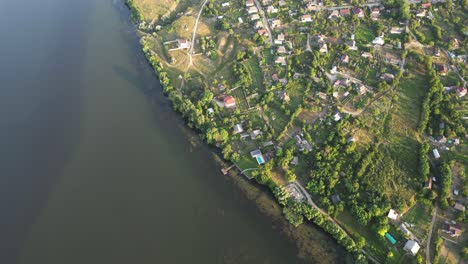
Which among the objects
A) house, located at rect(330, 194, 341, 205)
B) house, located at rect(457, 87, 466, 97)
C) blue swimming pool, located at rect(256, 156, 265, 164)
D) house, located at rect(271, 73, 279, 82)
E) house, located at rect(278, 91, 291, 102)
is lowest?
house, located at rect(330, 194, 341, 205)

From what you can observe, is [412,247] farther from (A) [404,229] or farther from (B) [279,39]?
(B) [279,39]

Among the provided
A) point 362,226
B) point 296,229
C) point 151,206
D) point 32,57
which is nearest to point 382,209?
point 362,226

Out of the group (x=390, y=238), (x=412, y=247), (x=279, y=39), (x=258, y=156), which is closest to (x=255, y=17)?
(x=279, y=39)

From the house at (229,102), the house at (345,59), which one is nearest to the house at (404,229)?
the house at (345,59)

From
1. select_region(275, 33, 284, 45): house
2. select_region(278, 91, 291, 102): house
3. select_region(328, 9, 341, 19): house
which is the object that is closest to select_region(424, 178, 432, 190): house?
select_region(278, 91, 291, 102): house

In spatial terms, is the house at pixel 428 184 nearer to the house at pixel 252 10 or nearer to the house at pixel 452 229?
the house at pixel 452 229

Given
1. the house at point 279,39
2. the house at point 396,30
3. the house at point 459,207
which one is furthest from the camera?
the house at point 279,39

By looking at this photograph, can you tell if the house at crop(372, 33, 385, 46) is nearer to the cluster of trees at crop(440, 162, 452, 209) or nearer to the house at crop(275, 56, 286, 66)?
the house at crop(275, 56, 286, 66)
